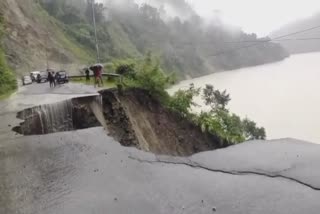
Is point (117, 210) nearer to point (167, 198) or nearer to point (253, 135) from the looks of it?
A: point (167, 198)

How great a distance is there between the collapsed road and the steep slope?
30024 mm

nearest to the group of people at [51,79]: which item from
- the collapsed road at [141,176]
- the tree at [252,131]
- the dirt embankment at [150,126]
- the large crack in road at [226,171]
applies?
the dirt embankment at [150,126]

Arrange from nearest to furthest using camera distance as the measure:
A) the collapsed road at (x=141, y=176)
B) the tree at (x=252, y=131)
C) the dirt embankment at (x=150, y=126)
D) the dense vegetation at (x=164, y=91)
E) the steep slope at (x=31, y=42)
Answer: the collapsed road at (x=141, y=176) < the dirt embankment at (x=150, y=126) < the dense vegetation at (x=164, y=91) < the tree at (x=252, y=131) < the steep slope at (x=31, y=42)

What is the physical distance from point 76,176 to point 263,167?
3.49m

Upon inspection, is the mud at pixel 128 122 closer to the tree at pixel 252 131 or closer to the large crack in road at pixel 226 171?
the large crack in road at pixel 226 171

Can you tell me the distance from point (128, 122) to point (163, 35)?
86167 mm

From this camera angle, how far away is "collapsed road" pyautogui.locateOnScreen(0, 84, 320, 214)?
558cm

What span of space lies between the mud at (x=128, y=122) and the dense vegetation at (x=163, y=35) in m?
48.1

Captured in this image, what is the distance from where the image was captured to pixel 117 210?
545 centimetres

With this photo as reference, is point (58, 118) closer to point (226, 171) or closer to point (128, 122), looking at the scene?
point (128, 122)

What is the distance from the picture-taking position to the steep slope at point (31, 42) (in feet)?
125

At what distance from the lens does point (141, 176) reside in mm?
6660

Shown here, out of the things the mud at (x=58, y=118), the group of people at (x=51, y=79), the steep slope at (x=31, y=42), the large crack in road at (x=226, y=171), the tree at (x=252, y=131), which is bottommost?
the tree at (x=252, y=131)

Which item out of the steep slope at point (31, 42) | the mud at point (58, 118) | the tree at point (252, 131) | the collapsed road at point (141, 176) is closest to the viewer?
the collapsed road at point (141, 176)
